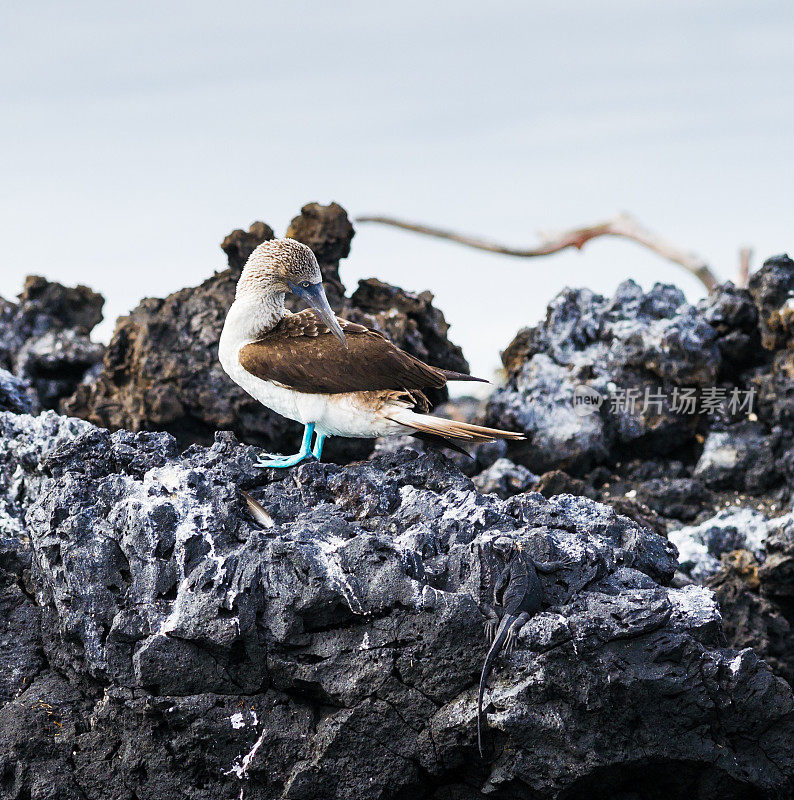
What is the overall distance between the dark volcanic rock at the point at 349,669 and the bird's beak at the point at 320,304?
1.25 meters

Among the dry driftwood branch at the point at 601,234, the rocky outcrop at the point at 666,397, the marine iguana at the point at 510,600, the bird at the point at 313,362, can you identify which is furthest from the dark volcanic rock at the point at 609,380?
the dry driftwood branch at the point at 601,234

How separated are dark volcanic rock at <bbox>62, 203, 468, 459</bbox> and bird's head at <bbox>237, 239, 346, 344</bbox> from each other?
2.72 metres

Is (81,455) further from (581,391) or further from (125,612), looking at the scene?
(581,391)

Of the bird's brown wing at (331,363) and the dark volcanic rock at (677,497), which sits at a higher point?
the bird's brown wing at (331,363)

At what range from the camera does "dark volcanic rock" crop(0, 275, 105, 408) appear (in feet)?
37.1

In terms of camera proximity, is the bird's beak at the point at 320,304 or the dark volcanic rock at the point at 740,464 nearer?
the bird's beak at the point at 320,304

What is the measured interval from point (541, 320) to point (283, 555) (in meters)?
5.86

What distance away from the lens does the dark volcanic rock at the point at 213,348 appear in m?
9.20

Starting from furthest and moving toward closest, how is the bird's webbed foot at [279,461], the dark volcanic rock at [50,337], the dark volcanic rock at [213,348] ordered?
1. the dark volcanic rock at [50,337]
2. the dark volcanic rock at [213,348]
3. the bird's webbed foot at [279,461]

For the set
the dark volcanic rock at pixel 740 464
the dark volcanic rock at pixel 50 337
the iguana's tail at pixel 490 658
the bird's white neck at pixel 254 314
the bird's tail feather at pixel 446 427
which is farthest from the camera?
the dark volcanic rock at pixel 50 337

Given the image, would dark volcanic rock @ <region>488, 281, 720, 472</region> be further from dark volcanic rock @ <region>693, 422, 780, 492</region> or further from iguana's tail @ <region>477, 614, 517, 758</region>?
iguana's tail @ <region>477, 614, 517, 758</region>

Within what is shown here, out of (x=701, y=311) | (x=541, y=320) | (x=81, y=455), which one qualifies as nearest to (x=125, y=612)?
(x=81, y=455)

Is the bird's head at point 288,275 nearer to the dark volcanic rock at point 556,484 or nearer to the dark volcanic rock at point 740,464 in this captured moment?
the dark volcanic rock at point 556,484

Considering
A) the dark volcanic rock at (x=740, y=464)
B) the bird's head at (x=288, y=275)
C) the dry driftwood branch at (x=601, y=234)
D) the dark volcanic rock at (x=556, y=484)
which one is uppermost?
the dry driftwood branch at (x=601, y=234)
